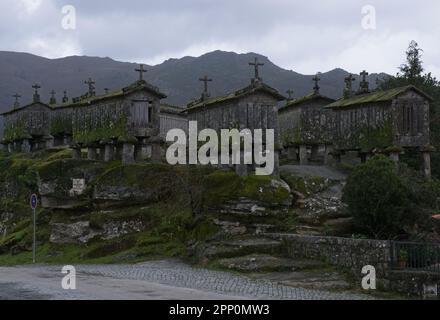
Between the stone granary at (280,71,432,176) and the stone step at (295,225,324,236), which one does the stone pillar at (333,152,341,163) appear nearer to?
the stone granary at (280,71,432,176)

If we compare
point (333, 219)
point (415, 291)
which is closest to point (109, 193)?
point (333, 219)

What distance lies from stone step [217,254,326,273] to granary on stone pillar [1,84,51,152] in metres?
34.3

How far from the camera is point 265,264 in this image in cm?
2330

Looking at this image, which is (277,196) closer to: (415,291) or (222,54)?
(415,291)

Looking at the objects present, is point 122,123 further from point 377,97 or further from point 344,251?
point 344,251

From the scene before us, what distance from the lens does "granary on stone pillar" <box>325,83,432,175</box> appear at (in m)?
33.1

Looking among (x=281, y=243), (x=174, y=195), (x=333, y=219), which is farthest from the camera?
(x=174, y=195)

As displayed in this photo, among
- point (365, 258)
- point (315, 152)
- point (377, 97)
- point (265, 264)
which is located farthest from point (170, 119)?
point (365, 258)

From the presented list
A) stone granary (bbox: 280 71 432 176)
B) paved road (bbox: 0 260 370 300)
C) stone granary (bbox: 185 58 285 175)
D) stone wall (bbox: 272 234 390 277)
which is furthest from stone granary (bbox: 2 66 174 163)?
stone wall (bbox: 272 234 390 277)

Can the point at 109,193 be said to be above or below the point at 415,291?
above

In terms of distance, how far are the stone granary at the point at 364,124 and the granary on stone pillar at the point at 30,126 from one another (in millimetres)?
23653

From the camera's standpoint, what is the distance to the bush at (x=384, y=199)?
24.8 meters
